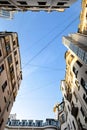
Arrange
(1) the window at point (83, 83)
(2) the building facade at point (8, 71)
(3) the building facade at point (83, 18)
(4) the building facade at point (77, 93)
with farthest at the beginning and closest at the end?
(3) the building facade at point (83, 18), (2) the building facade at point (8, 71), (4) the building facade at point (77, 93), (1) the window at point (83, 83)

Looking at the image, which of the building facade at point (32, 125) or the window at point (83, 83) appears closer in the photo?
the window at point (83, 83)

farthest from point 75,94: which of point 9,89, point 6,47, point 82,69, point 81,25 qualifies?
point 81,25

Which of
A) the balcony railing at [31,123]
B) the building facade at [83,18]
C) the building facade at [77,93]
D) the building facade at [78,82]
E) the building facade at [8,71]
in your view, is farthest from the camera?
the balcony railing at [31,123]

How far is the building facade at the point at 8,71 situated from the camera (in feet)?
130

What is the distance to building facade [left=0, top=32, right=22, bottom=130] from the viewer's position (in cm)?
3972

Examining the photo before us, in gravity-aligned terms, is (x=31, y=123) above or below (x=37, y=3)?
below

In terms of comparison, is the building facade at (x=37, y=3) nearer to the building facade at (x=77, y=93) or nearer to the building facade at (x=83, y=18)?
the building facade at (x=77, y=93)

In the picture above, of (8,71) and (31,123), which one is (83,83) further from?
(31,123)

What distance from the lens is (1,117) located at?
1583 inches

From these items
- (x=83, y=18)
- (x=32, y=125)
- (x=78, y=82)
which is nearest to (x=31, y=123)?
(x=32, y=125)

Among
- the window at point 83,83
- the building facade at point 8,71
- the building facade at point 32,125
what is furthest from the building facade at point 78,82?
the building facade at point 8,71

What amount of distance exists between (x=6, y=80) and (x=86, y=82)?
15.1m

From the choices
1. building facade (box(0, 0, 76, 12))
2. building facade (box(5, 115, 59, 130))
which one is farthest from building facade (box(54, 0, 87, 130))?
building facade (box(0, 0, 76, 12))

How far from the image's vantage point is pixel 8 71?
141ft
